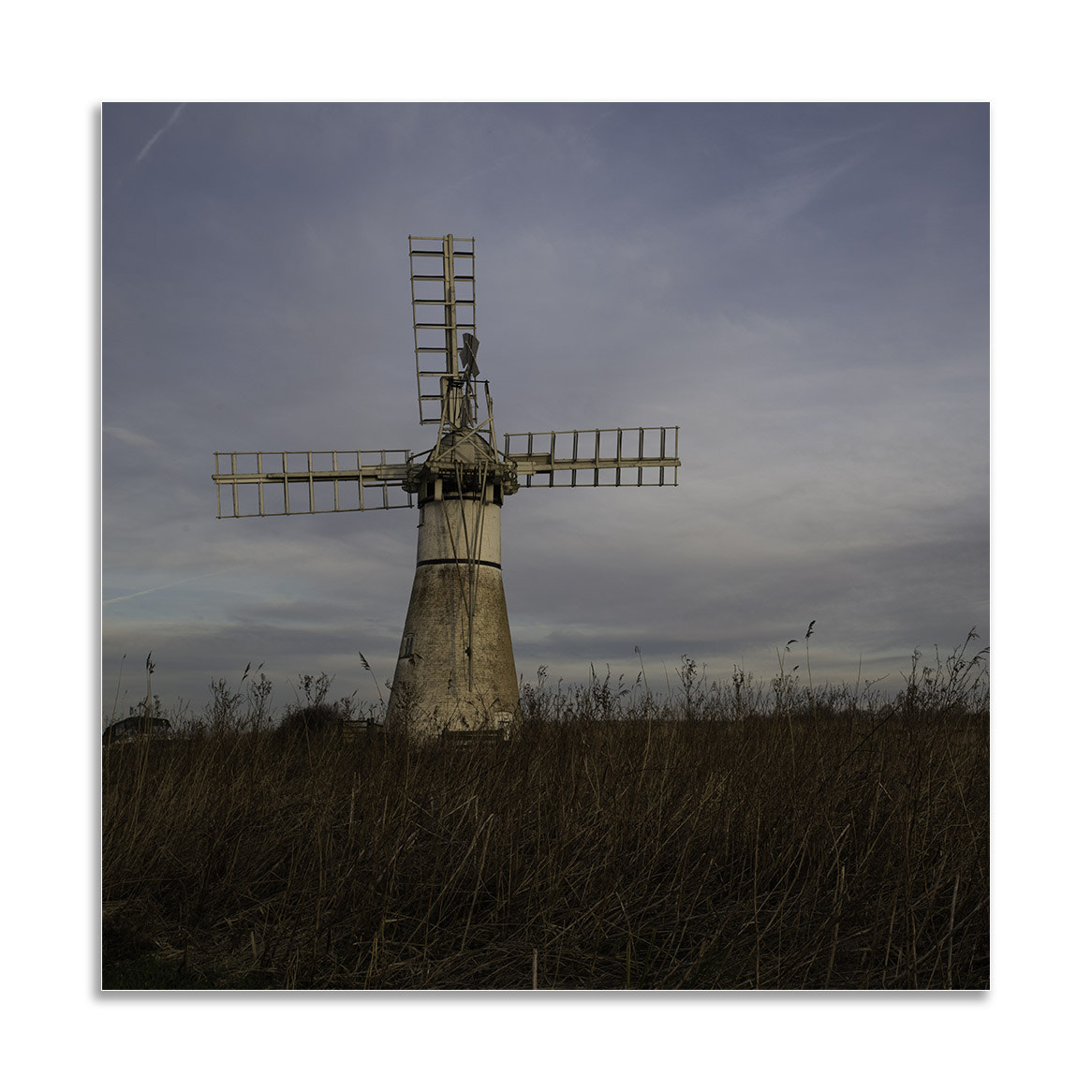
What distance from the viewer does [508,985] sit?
3.62 m

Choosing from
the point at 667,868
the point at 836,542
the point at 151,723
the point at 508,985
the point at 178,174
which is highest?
the point at 178,174

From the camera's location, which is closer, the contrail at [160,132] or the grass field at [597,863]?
the grass field at [597,863]

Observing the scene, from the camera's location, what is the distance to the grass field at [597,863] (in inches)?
141

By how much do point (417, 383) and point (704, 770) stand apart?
1095cm

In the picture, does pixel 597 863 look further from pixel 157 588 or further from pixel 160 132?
pixel 160 132

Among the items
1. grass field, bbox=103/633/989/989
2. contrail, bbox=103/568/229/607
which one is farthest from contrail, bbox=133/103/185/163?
grass field, bbox=103/633/989/989

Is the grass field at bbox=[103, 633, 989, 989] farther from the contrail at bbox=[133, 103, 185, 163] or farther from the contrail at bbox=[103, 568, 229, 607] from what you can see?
the contrail at bbox=[133, 103, 185, 163]

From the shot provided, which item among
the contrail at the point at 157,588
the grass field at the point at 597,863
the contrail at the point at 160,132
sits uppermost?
the contrail at the point at 160,132

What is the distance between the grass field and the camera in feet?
11.8

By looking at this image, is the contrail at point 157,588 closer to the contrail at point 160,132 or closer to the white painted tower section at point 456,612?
the contrail at point 160,132

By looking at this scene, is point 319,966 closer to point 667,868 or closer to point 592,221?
point 667,868

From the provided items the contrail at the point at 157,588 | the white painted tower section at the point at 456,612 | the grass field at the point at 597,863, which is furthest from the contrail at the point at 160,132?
the white painted tower section at the point at 456,612

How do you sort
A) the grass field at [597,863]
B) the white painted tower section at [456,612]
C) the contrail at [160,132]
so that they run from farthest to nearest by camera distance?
the white painted tower section at [456,612]
the contrail at [160,132]
the grass field at [597,863]

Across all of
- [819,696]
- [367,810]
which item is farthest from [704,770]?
[367,810]
